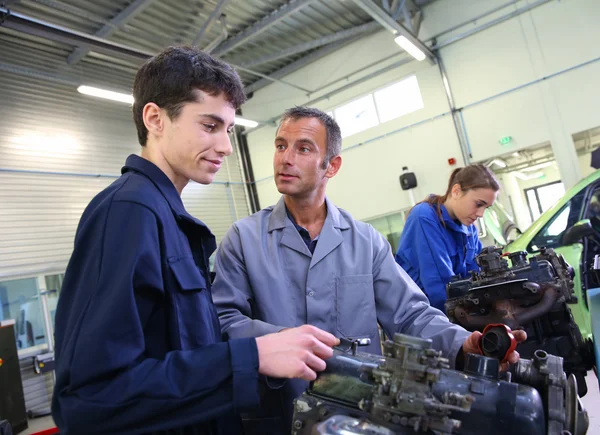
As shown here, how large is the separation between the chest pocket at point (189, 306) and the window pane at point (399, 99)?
26.2ft

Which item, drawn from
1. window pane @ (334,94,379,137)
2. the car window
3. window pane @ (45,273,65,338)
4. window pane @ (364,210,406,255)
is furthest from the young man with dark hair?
window pane @ (334,94,379,137)

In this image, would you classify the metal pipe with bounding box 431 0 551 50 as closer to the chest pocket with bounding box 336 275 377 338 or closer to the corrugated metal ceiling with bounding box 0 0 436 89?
the corrugated metal ceiling with bounding box 0 0 436 89

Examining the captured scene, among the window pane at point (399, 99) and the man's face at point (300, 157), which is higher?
the window pane at point (399, 99)

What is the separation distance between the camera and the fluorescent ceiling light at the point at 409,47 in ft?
22.9

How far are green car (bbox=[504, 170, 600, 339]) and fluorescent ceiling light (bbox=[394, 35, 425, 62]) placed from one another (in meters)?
4.26

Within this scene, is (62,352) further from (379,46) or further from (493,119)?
(379,46)

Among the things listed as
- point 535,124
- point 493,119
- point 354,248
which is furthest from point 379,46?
point 354,248

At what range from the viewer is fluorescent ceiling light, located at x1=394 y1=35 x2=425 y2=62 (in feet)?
22.9

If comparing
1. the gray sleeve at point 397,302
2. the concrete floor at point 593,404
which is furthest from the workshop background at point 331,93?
the gray sleeve at point 397,302

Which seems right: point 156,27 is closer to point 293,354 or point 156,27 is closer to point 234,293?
point 234,293

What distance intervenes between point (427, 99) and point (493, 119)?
1265 mm

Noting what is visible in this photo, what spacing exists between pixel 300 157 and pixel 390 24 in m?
5.88

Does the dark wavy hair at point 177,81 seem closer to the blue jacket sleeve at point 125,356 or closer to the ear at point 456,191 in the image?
the blue jacket sleeve at point 125,356

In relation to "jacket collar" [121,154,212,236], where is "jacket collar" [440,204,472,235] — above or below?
below
